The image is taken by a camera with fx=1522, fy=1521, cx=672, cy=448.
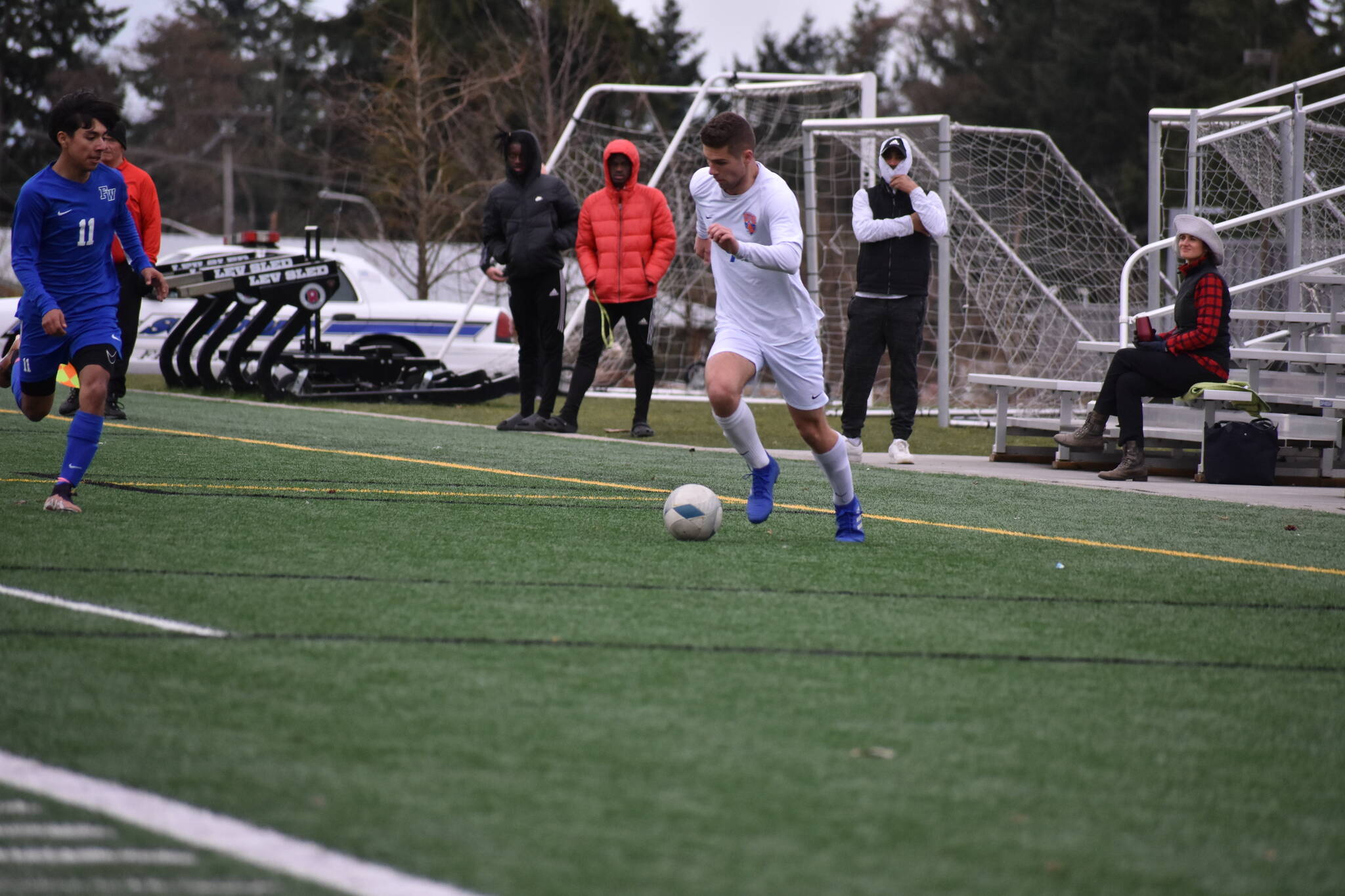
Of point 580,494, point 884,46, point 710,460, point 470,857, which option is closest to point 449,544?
point 580,494

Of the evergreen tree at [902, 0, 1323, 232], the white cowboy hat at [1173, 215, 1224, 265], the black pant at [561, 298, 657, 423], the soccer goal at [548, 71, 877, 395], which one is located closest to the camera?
the white cowboy hat at [1173, 215, 1224, 265]

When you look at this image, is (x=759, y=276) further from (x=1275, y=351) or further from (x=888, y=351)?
(x=1275, y=351)

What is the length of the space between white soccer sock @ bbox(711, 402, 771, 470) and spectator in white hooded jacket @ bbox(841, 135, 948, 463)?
411 cm

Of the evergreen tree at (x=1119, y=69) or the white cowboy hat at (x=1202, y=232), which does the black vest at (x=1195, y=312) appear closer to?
the white cowboy hat at (x=1202, y=232)

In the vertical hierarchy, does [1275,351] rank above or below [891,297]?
below

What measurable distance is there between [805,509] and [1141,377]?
3.42 meters

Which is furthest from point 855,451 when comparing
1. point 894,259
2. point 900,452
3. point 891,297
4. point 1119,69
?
point 1119,69

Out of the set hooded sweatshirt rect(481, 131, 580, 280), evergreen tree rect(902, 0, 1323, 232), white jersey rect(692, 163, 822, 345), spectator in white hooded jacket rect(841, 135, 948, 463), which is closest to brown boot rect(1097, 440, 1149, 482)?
spectator in white hooded jacket rect(841, 135, 948, 463)

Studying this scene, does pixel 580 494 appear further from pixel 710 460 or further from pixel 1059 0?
pixel 1059 0

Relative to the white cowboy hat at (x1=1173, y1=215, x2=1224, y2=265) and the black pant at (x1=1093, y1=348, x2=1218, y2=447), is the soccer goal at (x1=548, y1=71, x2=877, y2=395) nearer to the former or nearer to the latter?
the white cowboy hat at (x1=1173, y1=215, x2=1224, y2=265)

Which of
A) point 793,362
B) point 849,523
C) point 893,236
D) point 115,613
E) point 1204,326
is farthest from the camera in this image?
point 893,236

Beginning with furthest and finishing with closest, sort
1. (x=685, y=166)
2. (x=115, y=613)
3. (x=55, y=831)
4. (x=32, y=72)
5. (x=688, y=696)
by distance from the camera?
(x=32, y=72) < (x=685, y=166) < (x=115, y=613) < (x=688, y=696) < (x=55, y=831)

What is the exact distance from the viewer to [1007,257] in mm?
18031

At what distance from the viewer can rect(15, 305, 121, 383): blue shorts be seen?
22.2ft
